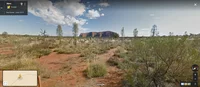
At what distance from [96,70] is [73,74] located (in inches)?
11.4

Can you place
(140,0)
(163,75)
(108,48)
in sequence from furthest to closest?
1. (108,48)
2. (163,75)
3. (140,0)

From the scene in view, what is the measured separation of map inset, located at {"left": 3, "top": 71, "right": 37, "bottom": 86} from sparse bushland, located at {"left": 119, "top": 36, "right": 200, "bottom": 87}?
0.99m

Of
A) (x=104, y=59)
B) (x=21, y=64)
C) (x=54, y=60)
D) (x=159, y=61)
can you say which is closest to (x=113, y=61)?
(x=104, y=59)

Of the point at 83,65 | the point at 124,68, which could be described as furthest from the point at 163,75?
the point at 83,65

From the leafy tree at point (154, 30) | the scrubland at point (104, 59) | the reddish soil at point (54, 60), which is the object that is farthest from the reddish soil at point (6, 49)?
the leafy tree at point (154, 30)

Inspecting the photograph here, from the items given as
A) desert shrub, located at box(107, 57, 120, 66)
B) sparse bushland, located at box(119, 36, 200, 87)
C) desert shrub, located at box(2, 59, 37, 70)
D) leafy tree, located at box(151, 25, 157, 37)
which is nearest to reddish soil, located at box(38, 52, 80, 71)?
desert shrub, located at box(2, 59, 37, 70)

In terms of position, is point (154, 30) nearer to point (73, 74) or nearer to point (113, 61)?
point (113, 61)

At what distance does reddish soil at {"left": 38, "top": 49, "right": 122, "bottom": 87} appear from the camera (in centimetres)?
227

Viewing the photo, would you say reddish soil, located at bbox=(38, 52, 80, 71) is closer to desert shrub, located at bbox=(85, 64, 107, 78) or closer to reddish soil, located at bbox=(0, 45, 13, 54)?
desert shrub, located at bbox=(85, 64, 107, 78)

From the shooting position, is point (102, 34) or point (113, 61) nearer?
point (102, 34)

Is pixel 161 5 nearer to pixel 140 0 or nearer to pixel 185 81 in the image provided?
pixel 140 0

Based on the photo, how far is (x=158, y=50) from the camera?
2008 millimetres

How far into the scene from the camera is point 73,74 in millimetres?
2502

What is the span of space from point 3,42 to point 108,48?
1295mm
